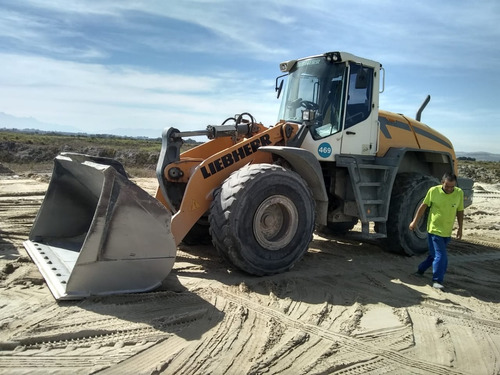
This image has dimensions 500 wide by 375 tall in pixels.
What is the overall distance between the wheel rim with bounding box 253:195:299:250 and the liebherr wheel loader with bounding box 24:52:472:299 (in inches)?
0.6

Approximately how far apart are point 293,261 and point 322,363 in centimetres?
220

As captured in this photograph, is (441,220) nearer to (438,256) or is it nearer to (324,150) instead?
(438,256)

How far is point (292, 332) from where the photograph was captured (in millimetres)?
3842

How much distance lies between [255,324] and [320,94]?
3791 mm

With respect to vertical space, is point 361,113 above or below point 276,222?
above

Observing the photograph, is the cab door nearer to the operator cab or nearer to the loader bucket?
the operator cab

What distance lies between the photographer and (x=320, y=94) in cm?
653

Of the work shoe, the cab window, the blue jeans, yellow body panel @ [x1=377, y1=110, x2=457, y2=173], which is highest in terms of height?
the cab window

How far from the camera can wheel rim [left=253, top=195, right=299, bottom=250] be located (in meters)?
5.24

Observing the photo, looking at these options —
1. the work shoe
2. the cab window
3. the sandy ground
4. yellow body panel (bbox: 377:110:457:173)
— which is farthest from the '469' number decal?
the work shoe

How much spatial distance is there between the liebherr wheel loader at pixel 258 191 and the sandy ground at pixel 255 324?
30 centimetres

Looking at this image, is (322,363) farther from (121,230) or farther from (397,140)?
(397,140)

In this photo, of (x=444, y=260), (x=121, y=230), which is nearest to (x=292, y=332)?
(x=121, y=230)

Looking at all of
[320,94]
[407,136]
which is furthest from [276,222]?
[407,136]
